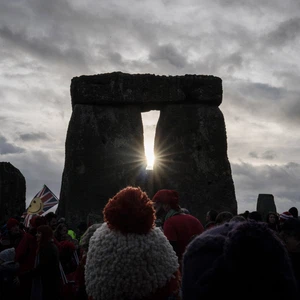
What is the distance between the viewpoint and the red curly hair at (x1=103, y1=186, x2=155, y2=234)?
7.35 ft

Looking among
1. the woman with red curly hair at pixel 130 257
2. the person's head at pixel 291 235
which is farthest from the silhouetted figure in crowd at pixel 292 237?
the woman with red curly hair at pixel 130 257

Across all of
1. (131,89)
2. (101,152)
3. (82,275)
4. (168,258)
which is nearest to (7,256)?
(82,275)

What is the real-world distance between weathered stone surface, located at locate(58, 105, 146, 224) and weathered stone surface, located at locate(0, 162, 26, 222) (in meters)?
1.07

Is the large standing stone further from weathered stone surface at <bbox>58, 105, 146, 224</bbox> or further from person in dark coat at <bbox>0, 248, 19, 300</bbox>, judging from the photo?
person in dark coat at <bbox>0, 248, 19, 300</bbox>

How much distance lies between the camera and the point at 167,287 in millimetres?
2285

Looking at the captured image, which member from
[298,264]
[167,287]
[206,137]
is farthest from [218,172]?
[167,287]

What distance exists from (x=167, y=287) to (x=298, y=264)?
1.17m

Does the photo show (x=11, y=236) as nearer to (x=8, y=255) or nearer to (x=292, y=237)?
(x=8, y=255)

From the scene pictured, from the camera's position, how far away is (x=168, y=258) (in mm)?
2320

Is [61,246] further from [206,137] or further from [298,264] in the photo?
[206,137]

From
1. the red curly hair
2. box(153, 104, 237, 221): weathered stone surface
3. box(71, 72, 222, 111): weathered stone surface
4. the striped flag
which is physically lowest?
the red curly hair

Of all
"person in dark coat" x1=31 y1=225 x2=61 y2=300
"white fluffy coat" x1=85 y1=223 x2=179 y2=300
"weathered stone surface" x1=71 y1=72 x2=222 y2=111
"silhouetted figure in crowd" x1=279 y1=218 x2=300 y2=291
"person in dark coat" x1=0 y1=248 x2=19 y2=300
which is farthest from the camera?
"weathered stone surface" x1=71 y1=72 x2=222 y2=111

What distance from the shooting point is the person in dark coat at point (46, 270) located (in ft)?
15.0

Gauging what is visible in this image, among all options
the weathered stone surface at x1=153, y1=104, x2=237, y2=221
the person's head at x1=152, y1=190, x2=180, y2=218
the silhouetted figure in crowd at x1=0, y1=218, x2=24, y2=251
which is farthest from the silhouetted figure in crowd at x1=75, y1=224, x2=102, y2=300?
the weathered stone surface at x1=153, y1=104, x2=237, y2=221
